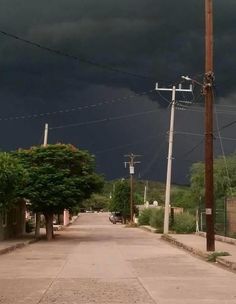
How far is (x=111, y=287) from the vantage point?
→ 15.3 meters

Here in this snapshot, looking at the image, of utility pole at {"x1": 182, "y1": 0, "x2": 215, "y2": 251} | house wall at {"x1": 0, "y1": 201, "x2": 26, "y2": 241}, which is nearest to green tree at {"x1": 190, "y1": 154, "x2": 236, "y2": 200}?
house wall at {"x1": 0, "y1": 201, "x2": 26, "y2": 241}

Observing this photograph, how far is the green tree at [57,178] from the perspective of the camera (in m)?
41.0

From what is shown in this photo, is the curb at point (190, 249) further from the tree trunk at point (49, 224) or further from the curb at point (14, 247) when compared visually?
the curb at point (14, 247)

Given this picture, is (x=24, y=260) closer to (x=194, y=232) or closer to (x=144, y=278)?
(x=144, y=278)

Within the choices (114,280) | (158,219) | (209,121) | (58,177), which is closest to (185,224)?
(158,219)

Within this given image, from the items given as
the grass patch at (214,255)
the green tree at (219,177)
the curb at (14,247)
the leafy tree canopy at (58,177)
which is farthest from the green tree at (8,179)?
the green tree at (219,177)

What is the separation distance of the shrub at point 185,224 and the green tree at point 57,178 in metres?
10.9

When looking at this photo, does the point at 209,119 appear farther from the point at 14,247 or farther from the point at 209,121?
the point at 14,247

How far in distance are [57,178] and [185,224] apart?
45.7 ft

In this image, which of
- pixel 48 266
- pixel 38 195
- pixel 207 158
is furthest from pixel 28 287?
pixel 38 195

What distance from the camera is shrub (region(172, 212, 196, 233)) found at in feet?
165

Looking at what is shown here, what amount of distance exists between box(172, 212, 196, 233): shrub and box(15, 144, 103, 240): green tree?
10.9m

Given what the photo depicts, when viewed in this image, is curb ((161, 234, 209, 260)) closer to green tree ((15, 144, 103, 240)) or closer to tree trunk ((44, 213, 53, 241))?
green tree ((15, 144, 103, 240))

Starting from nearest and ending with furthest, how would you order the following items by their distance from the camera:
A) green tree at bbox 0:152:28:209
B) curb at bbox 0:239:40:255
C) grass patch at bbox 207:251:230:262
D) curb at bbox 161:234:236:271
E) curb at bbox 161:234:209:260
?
curb at bbox 161:234:236:271
grass patch at bbox 207:251:230:262
curb at bbox 161:234:209:260
curb at bbox 0:239:40:255
green tree at bbox 0:152:28:209
